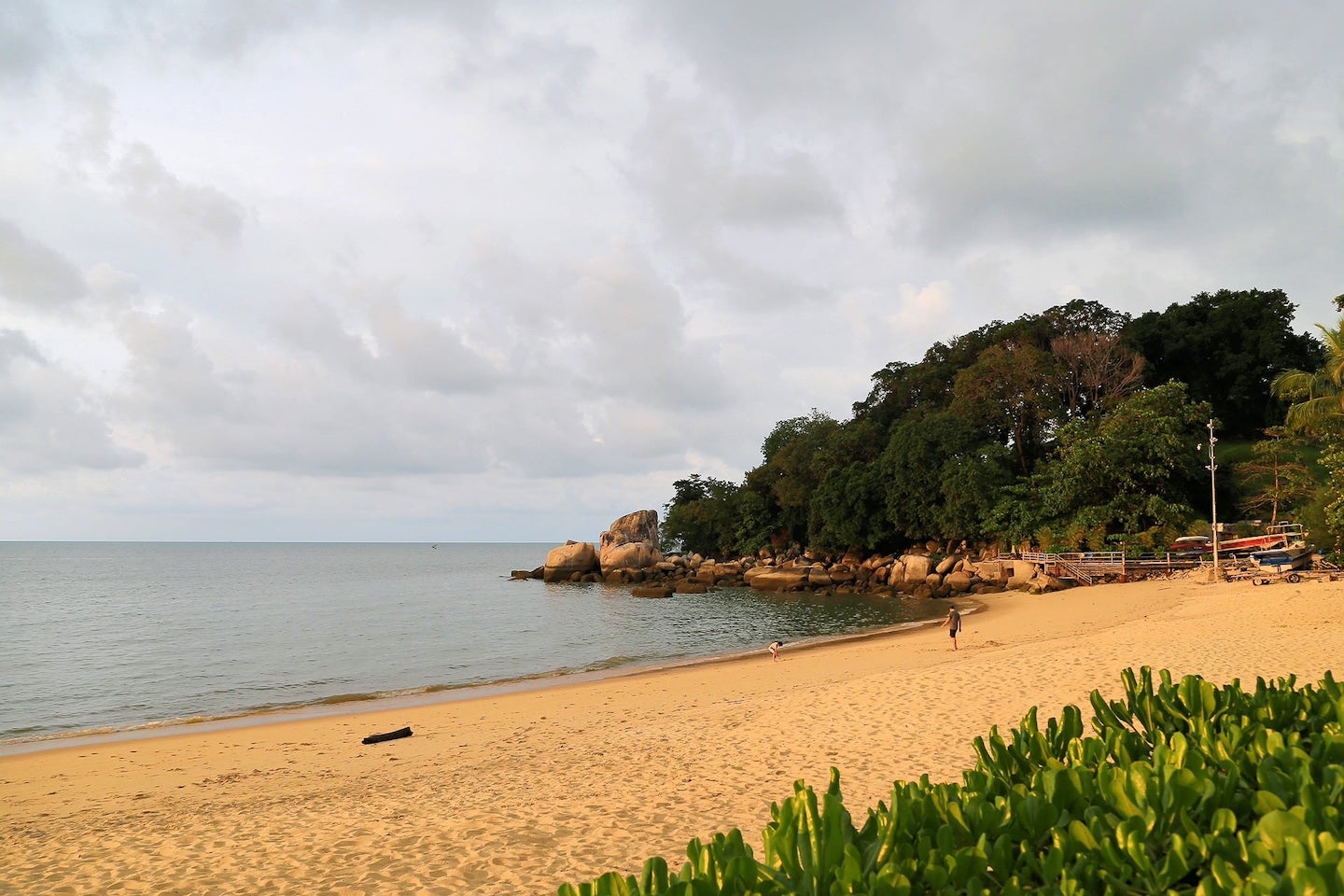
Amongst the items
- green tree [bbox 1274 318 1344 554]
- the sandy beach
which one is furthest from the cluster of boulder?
the sandy beach

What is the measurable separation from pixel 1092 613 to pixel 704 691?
53.5 ft

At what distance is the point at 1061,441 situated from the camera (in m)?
42.5

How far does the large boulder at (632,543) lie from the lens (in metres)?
62.2

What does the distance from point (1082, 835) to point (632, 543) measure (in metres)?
61.2

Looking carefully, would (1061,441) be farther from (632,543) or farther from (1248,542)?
(632,543)

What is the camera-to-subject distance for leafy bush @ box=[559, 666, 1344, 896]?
2.16 meters

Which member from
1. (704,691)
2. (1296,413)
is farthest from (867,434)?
(704,691)

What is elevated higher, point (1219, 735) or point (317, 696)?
point (1219, 735)

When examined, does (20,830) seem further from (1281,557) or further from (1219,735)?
(1281,557)

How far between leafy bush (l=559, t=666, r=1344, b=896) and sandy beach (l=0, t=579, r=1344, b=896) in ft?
15.7

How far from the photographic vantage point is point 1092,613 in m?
27.0

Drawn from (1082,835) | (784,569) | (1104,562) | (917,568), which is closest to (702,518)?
(784,569)

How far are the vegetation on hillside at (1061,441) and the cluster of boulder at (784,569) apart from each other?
192 cm

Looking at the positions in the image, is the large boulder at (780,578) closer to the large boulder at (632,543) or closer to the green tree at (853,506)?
the green tree at (853,506)
